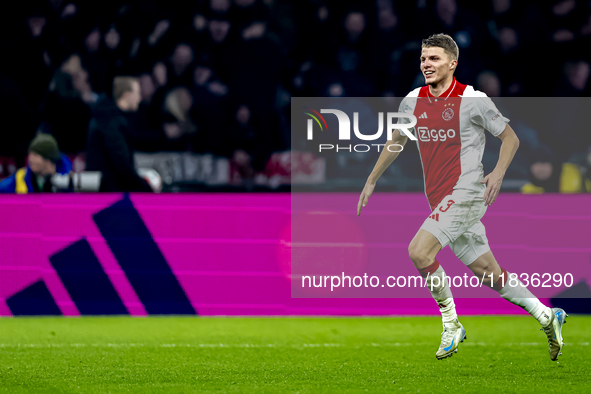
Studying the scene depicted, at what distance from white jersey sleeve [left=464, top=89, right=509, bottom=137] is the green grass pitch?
1292 millimetres

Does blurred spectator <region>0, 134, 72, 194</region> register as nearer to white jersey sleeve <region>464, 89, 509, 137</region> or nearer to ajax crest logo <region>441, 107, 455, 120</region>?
ajax crest logo <region>441, 107, 455, 120</region>

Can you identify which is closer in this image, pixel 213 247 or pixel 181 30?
pixel 213 247

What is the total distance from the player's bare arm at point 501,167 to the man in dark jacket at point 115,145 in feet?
9.70

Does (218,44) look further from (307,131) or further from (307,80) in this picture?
(307,131)

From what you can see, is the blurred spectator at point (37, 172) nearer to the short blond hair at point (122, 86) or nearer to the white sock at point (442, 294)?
the short blond hair at point (122, 86)

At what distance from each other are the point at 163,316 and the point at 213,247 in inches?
24.4

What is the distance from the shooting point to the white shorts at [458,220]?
4.05 metres

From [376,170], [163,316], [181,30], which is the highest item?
[181,30]

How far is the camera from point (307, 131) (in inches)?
245

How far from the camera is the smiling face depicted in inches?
156

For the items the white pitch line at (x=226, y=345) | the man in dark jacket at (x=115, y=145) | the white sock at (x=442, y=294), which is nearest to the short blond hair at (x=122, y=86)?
the man in dark jacket at (x=115, y=145)

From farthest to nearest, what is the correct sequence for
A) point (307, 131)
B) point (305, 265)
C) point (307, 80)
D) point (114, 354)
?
point (307, 80), point (307, 131), point (305, 265), point (114, 354)

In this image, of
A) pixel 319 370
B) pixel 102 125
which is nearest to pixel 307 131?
pixel 102 125

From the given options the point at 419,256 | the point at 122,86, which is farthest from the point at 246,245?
the point at 419,256
